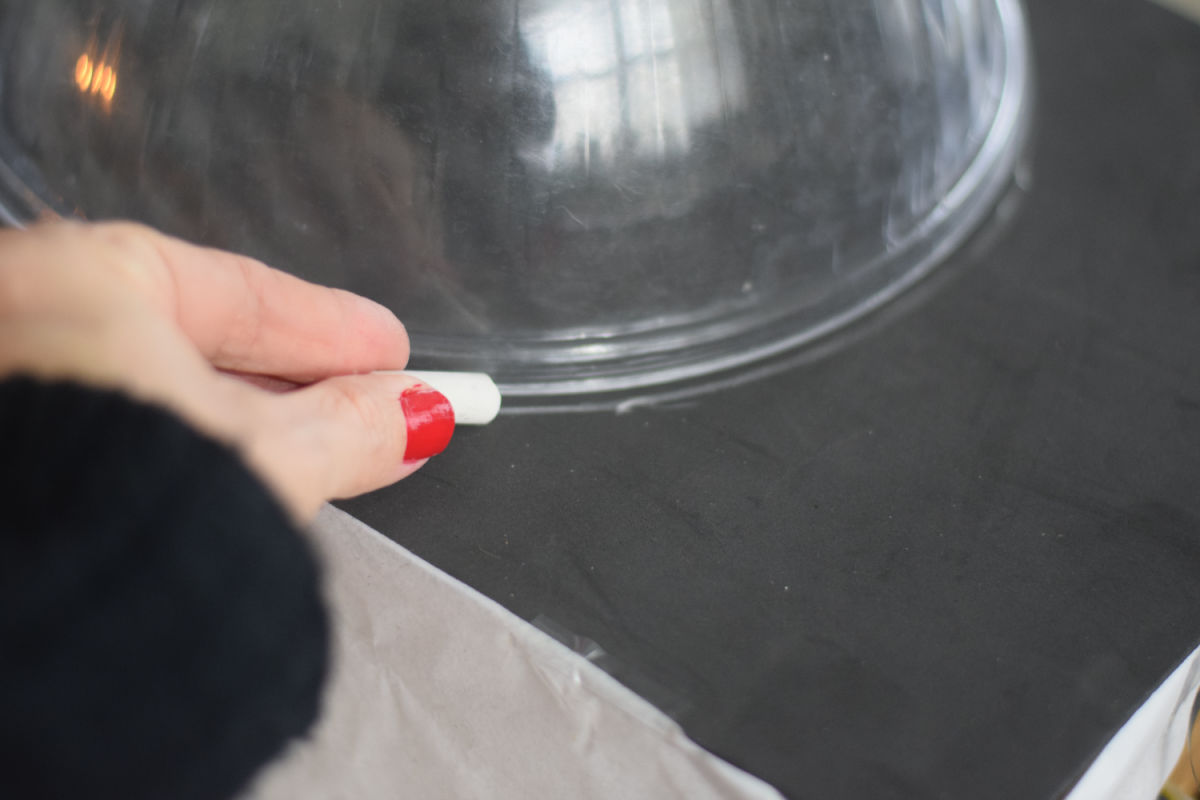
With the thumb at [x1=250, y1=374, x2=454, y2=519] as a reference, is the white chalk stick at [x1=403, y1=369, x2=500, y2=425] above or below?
below

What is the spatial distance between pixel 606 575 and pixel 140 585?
0.16 meters

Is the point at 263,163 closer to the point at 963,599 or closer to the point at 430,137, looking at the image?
the point at 430,137

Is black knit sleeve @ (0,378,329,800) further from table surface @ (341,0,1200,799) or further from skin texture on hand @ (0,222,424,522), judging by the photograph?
table surface @ (341,0,1200,799)

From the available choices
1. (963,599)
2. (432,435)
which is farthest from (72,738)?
(963,599)

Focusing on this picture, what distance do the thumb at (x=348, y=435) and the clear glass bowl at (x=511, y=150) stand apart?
0.16ft

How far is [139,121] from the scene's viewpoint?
1.11ft

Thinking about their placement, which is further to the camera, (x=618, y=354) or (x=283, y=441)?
(x=618, y=354)

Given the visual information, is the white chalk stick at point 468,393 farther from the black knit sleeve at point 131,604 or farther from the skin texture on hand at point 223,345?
the black knit sleeve at point 131,604

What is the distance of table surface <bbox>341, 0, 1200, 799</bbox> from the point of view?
288 mm

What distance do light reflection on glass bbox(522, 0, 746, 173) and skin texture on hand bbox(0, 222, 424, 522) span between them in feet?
0.30

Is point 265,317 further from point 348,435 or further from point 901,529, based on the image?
point 901,529

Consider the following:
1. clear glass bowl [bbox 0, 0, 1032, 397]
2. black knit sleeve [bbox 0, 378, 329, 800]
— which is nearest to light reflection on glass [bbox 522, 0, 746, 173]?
clear glass bowl [bbox 0, 0, 1032, 397]

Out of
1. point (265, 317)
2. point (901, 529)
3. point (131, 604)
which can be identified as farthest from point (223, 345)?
point (901, 529)

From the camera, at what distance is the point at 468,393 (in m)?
0.34
